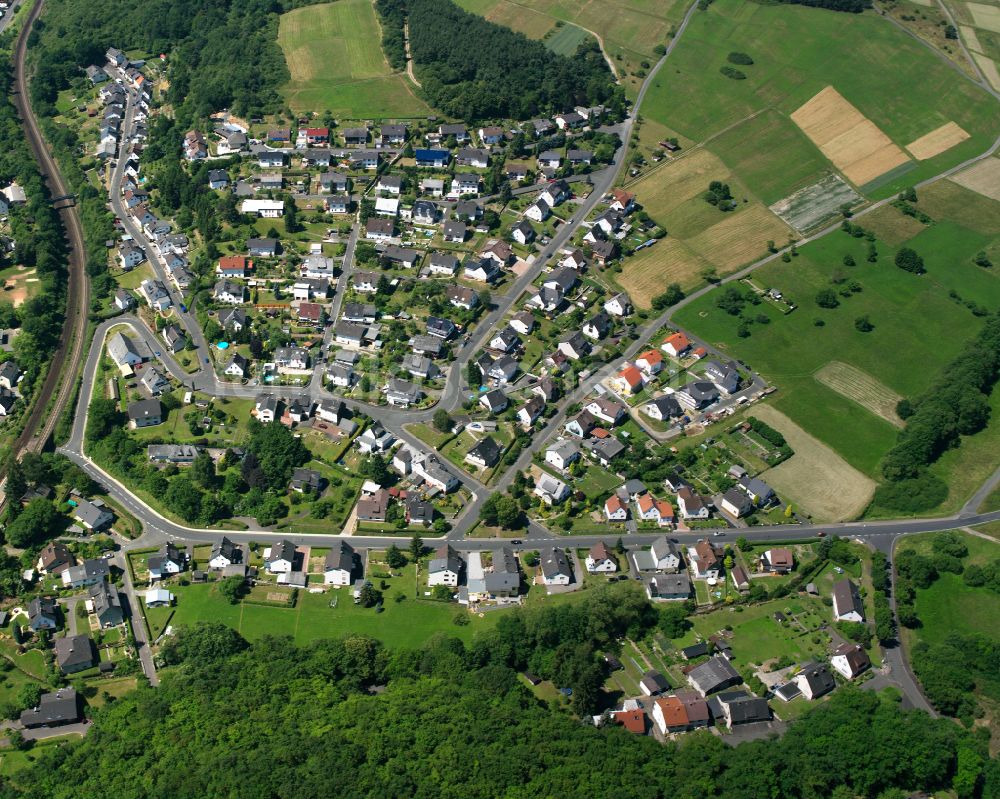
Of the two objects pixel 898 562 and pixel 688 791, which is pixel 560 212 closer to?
pixel 898 562

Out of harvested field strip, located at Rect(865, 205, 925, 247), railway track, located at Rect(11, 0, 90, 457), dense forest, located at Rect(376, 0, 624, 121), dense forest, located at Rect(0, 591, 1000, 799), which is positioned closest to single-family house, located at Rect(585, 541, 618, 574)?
dense forest, located at Rect(0, 591, 1000, 799)

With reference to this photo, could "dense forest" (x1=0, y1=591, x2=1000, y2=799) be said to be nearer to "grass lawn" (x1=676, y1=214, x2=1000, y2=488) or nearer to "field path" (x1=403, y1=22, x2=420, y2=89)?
"grass lawn" (x1=676, y1=214, x2=1000, y2=488)

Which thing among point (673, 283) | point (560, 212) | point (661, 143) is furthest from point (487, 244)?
point (661, 143)

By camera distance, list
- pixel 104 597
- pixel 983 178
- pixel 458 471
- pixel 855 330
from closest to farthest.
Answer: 1. pixel 104 597
2. pixel 458 471
3. pixel 855 330
4. pixel 983 178

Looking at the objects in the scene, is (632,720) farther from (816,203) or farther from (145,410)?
(816,203)

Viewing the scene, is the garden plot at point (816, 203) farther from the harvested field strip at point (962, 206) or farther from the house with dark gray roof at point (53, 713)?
the house with dark gray roof at point (53, 713)

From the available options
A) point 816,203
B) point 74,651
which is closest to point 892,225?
point 816,203
